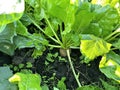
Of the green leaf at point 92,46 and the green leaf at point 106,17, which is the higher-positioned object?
the green leaf at point 106,17

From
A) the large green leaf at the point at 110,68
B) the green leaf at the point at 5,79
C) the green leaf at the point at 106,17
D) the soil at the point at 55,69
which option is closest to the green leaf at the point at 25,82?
the green leaf at the point at 5,79

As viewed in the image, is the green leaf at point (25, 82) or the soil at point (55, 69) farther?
the soil at point (55, 69)

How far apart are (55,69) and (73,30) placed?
0.21 m

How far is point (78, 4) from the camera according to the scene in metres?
1.51

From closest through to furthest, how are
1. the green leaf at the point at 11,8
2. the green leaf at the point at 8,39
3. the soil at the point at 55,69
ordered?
the green leaf at the point at 11,8, the green leaf at the point at 8,39, the soil at the point at 55,69

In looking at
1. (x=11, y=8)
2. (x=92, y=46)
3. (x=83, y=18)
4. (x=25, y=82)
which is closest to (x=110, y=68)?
(x=92, y=46)

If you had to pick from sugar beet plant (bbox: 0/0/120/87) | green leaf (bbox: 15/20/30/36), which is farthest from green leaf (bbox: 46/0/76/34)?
green leaf (bbox: 15/20/30/36)

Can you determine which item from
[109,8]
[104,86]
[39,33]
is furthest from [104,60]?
[39,33]

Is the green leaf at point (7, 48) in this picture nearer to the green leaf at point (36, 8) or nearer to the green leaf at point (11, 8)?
the green leaf at point (36, 8)

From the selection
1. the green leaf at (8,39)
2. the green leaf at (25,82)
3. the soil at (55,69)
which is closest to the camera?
the green leaf at (25,82)

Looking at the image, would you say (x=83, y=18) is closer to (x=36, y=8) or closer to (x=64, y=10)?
(x=64, y=10)

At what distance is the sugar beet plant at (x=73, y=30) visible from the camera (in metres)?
1.38

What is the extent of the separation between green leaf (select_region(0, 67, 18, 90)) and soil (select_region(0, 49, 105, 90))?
15 cm

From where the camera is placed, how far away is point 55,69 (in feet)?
4.91
